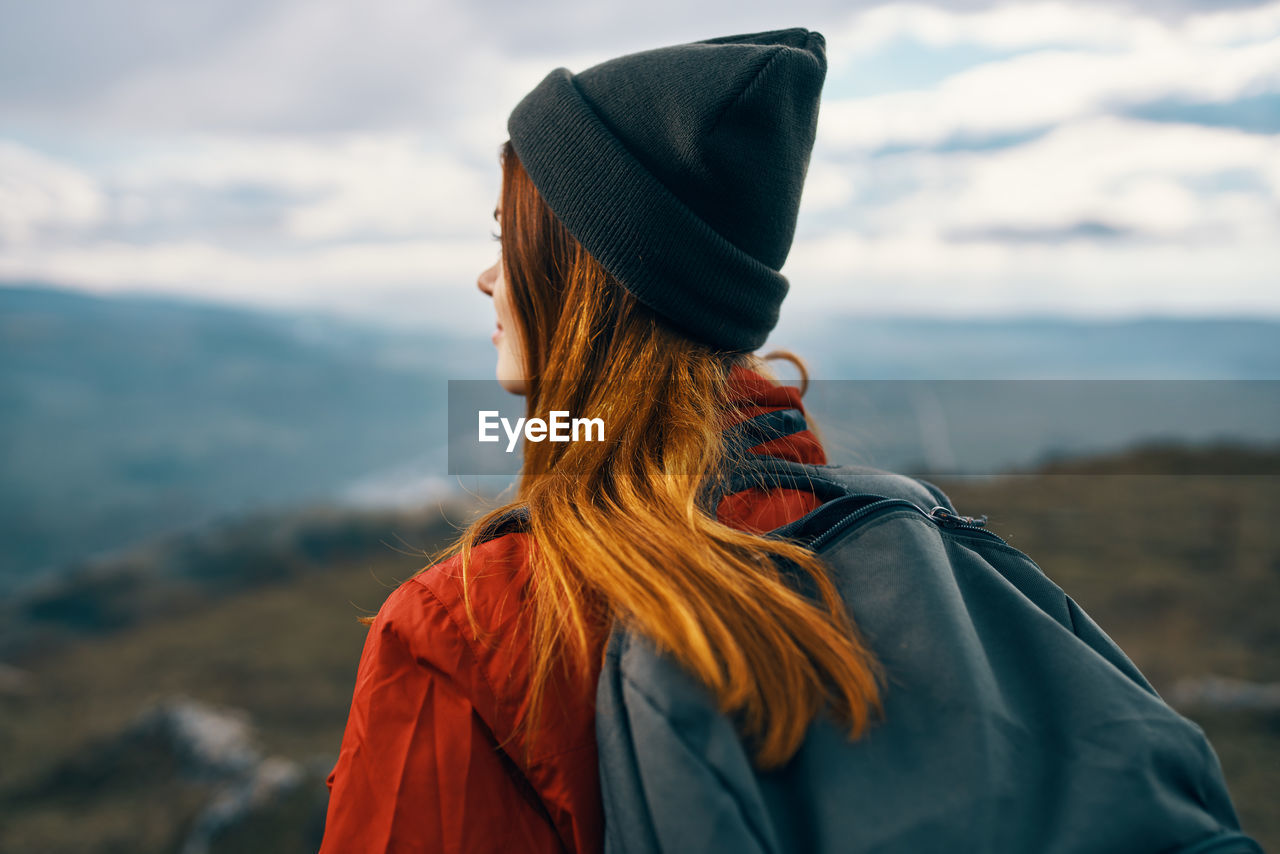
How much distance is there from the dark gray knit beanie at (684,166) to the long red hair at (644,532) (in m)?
0.06

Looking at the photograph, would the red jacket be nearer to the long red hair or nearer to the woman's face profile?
the long red hair

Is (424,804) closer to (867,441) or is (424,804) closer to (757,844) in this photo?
(757,844)

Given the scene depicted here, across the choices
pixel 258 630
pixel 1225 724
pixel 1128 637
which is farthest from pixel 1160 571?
pixel 258 630

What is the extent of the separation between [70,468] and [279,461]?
19814mm

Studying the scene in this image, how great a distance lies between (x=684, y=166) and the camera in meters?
1.40

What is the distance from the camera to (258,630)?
36.6 ft

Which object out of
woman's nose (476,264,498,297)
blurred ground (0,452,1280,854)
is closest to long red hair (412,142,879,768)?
woman's nose (476,264,498,297)

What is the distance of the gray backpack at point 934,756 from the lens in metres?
0.80

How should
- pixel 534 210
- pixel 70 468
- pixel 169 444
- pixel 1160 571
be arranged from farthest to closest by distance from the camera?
1. pixel 169 444
2. pixel 70 468
3. pixel 1160 571
4. pixel 534 210

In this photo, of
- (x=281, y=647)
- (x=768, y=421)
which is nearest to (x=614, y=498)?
(x=768, y=421)

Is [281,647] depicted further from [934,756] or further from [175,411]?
[175,411]

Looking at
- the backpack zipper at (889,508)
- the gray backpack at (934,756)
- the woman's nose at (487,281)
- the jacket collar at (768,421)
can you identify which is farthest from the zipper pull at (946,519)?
the woman's nose at (487,281)

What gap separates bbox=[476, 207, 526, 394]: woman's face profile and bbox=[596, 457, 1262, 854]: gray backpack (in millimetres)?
768

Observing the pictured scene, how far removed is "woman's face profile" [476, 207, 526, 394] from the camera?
1.55 metres
